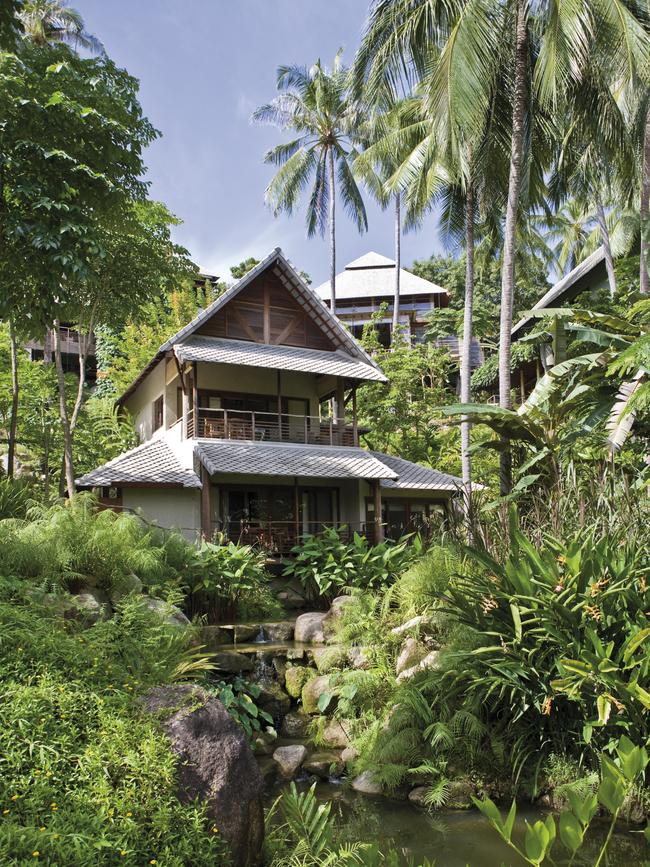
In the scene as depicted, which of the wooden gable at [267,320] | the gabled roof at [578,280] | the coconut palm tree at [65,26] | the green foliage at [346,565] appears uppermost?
the coconut palm tree at [65,26]

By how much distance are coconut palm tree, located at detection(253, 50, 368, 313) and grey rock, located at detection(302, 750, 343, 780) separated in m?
22.1

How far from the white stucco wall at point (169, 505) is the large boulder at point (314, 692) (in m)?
7.35

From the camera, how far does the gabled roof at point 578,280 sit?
26200 mm

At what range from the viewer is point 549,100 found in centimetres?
1434

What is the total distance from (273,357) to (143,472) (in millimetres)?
4876

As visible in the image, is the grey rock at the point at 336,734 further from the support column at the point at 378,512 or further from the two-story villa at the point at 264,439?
the support column at the point at 378,512

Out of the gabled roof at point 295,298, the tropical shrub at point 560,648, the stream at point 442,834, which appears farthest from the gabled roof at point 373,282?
the stream at point 442,834

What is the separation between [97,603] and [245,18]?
9.89m

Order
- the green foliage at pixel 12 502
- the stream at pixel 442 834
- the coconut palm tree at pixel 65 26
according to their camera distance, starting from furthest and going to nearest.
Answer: the coconut palm tree at pixel 65 26, the green foliage at pixel 12 502, the stream at pixel 442 834

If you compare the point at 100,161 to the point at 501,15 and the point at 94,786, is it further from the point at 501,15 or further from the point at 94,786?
the point at 501,15

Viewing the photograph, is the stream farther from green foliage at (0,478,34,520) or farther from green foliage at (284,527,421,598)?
green foliage at (0,478,34,520)

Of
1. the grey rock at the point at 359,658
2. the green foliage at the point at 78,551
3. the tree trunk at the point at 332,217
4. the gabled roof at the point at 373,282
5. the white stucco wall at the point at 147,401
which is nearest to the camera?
the green foliage at the point at 78,551

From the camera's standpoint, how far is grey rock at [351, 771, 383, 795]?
7.73 meters

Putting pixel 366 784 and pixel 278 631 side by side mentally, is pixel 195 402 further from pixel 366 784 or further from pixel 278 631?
pixel 366 784
